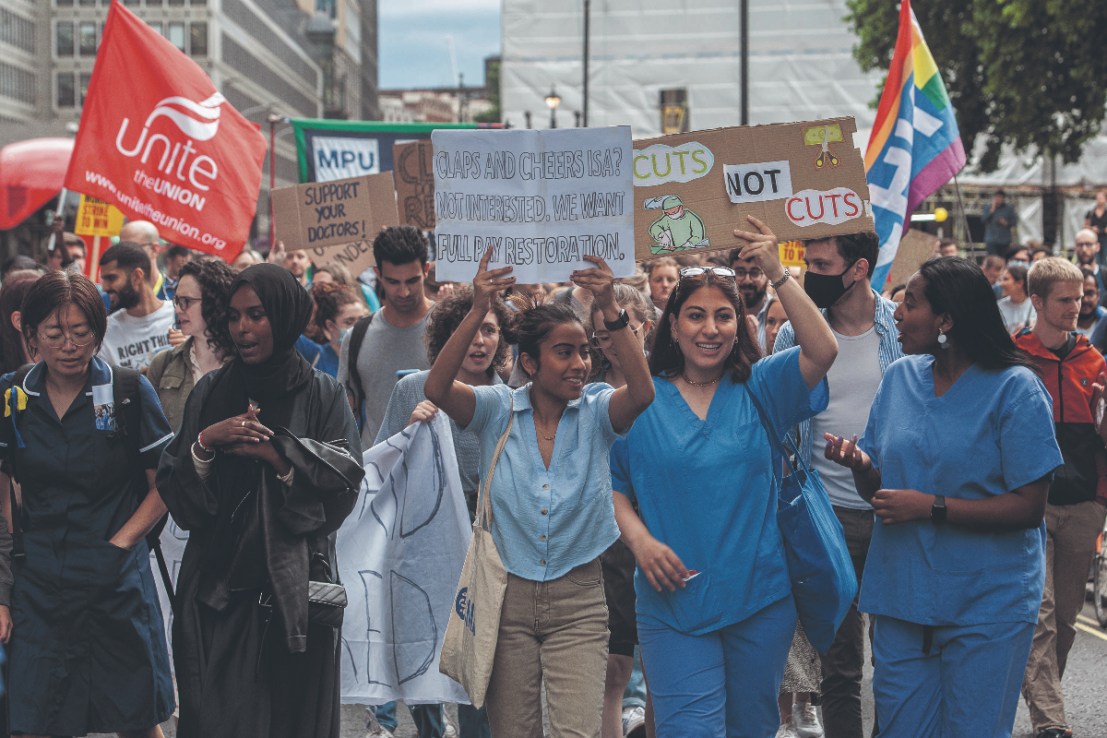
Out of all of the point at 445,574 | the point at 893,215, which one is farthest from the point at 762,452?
the point at 893,215

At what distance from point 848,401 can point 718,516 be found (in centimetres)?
132

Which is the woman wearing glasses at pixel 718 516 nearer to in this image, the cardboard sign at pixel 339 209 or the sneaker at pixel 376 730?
the sneaker at pixel 376 730

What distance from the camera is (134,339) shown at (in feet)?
27.2

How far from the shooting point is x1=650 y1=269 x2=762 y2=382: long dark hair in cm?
495

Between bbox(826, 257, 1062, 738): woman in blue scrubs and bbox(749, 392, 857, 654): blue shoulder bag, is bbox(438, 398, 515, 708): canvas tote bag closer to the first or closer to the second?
bbox(749, 392, 857, 654): blue shoulder bag

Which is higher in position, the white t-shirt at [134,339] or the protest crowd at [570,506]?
Answer: the white t-shirt at [134,339]

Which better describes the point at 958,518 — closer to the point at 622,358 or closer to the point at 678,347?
the point at 678,347

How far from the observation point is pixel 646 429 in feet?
16.2

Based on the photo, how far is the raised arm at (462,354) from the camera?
490 cm

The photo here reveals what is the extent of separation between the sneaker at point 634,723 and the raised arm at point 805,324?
241cm

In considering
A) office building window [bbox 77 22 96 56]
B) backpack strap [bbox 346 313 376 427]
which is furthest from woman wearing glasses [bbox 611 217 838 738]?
office building window [bbox 77 22 96 56]

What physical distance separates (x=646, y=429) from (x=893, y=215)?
4.52 meters

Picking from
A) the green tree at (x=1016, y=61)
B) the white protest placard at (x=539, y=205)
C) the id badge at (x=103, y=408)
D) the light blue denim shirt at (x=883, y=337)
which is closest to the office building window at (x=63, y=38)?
the green tree at (x=1016, y=61)

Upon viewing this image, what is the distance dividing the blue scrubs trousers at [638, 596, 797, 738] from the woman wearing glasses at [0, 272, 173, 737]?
1.84 meters
